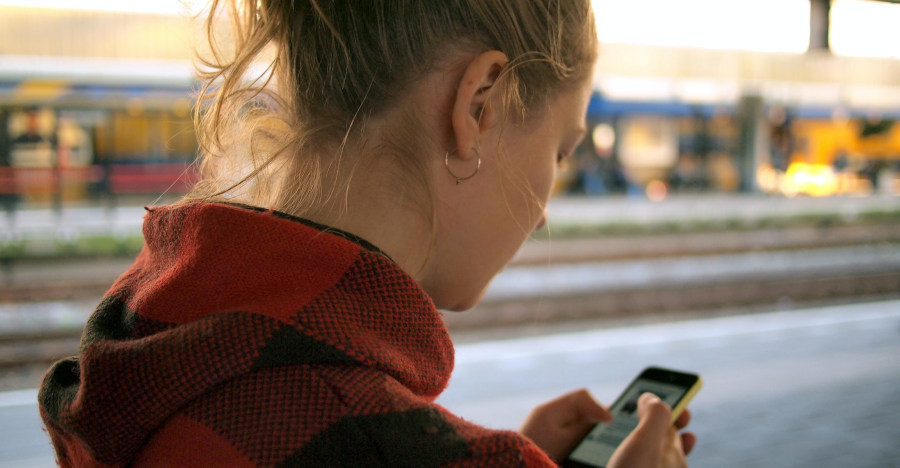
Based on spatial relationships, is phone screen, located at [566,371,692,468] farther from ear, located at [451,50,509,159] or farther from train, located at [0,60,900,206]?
train, located at [0,60,900,206]

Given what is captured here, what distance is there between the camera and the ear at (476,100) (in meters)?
0.76

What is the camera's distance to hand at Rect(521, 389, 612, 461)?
1.21m

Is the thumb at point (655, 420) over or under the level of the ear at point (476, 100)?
under

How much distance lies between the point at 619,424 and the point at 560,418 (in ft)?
0.49

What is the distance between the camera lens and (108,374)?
0.64m

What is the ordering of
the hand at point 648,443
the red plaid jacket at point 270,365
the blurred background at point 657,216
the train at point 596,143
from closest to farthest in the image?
the red plaid jacket at point 270,365, the hand at point 648,443, the blurred background at point 657,216, the train at point 596,143

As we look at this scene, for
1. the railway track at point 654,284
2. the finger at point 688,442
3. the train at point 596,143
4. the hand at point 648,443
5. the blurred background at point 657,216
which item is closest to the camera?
the hand at point 648,443

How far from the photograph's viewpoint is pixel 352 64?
0.77 metres

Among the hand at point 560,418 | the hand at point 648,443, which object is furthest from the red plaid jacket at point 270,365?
the hand at point 560,418

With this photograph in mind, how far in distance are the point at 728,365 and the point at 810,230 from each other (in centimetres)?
848

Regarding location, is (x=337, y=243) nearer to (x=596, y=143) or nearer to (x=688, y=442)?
(x=688, y=442)

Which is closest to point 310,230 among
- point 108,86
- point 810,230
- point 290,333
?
point 290,333

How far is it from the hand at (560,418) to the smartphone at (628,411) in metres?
0.03

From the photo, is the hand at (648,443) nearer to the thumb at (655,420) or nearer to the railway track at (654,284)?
the thumb at (655,420)
